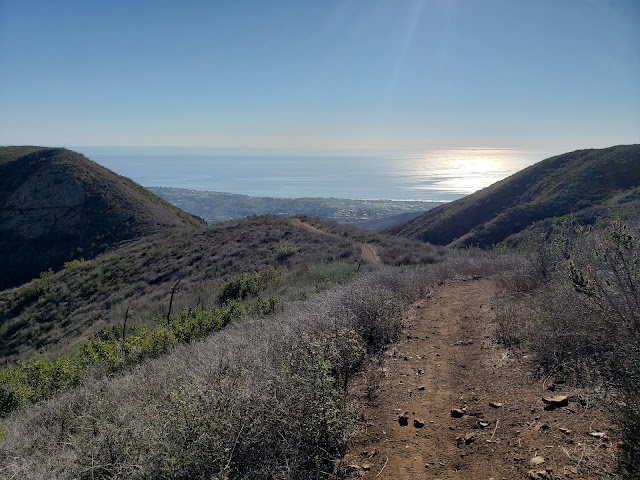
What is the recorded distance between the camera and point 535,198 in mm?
34750

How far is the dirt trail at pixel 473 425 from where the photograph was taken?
8.30 ft

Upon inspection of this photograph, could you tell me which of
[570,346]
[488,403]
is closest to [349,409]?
[488,403]

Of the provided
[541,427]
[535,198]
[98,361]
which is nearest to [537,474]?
[541,427]

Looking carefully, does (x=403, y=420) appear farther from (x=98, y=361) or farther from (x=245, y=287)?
(x=245, y=287)

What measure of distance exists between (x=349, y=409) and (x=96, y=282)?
17.4 meters

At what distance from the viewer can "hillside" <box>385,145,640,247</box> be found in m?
29.5

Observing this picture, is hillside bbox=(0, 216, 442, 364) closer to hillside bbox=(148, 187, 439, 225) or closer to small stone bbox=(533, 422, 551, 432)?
small stone bbox=(533, 422, 551, 432)

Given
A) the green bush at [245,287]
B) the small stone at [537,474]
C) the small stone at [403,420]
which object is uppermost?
the small stone at [537,474]

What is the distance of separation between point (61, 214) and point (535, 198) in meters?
40.5

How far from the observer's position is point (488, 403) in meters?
3.35

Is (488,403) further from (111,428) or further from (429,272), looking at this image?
(429,272)

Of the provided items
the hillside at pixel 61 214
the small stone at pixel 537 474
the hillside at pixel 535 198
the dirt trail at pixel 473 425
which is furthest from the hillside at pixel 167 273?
the hillside at pixel 535 198

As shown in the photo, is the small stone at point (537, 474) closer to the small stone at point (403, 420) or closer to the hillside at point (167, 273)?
the small stone at point (403, 420)

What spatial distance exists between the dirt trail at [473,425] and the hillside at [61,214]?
26.2 meters
